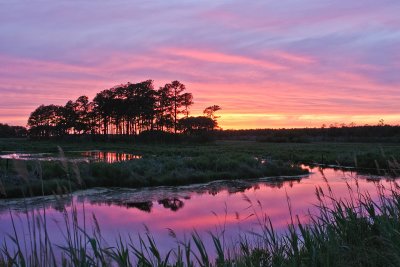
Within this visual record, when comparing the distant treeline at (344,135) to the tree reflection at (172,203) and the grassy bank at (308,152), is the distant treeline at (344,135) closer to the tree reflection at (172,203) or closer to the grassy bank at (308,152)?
the grassy bank at (308,152)

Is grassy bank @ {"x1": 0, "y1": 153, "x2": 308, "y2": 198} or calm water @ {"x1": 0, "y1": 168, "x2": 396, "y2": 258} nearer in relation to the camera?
calm water @ {"x1": 0, "y1": 168, "x2": 396, "y2": 258}

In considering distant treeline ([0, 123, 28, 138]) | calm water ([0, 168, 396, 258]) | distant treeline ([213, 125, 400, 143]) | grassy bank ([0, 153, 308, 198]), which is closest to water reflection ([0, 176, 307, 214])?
calm water ([0, 168, 396, 258])

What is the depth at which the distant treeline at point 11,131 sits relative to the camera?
7375 inches

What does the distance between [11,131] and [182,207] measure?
7501 inches

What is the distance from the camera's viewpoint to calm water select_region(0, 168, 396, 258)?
524 inches

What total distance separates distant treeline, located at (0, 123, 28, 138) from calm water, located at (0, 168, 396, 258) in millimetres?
179272

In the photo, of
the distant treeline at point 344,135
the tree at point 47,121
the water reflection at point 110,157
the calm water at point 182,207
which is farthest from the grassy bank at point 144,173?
the tree at point 47,121

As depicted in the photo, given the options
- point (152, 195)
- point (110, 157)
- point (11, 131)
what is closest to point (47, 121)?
point (11, 131)

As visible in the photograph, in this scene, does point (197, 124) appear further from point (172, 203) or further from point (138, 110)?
point (172, 203)

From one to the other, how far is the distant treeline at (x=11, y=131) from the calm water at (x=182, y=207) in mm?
179272

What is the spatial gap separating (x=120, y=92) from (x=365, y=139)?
54.7 metres

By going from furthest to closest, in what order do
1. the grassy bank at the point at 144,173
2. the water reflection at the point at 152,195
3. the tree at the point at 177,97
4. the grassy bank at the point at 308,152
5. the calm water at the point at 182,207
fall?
the tree at the point at 177,97 < the grassy bank at the point at 308,152 < the grassy bank at the point at 144,173 < the water reflection at the point at 152,195 < the calm water at the point at 182,207

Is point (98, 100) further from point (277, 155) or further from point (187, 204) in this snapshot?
point (187, 204)

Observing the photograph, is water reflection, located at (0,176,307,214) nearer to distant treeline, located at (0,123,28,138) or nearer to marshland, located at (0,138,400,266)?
marshland, located at (0,138,400,266)
